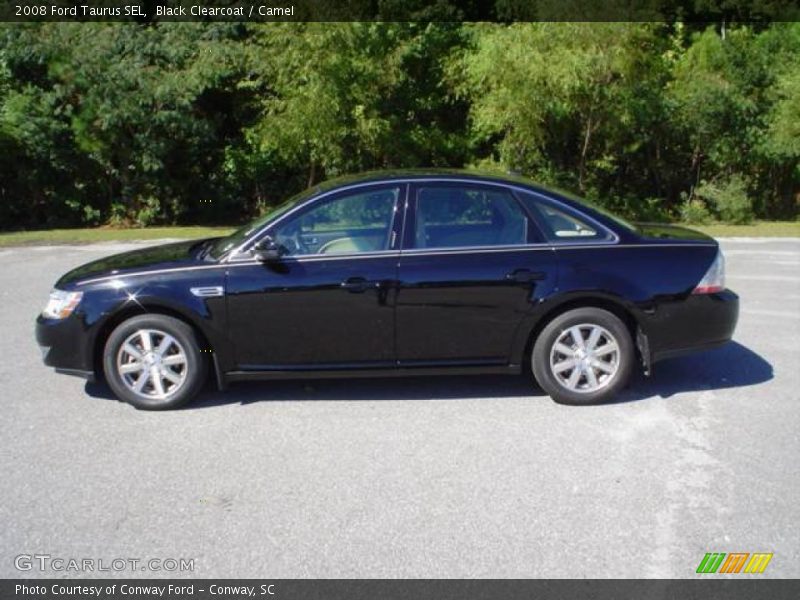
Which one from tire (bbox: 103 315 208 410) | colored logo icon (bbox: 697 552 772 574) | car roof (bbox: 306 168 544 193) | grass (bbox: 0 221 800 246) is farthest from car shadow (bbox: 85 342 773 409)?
grass (bbox: 0 221 800 246)

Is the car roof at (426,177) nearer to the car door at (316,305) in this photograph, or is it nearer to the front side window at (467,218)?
the front side window at (467,218)

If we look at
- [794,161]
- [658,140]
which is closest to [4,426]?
[658,140]

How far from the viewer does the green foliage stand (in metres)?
16.0

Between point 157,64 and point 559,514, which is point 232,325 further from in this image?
point 157,64

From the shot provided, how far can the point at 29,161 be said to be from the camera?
1783 centimetres

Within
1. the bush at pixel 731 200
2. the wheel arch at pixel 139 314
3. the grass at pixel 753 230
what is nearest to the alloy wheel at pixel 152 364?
the wheel arch at pixel 139 314

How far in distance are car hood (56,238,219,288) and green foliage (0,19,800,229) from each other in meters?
10.4

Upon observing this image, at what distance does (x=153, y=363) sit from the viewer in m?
5.15

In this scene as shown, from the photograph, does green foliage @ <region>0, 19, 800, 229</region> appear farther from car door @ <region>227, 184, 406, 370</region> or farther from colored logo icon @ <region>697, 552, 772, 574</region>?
colored logo icon @ <region>697, 552, 772, 574</region>

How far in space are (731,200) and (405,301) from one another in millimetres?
15227

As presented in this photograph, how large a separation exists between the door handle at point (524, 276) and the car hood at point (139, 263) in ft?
6.85

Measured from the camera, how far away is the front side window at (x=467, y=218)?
524 centimetres

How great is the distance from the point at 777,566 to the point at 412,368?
254 centimetres

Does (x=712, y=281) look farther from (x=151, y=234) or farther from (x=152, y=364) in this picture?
(x=151, y=234)
